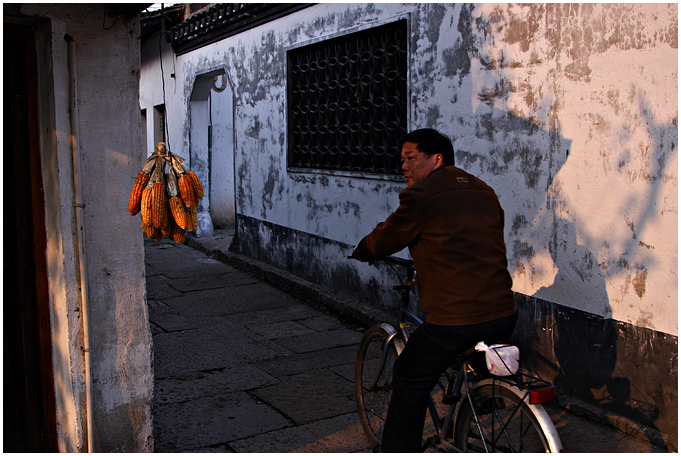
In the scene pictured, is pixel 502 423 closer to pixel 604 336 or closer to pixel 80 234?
pixel 604 336

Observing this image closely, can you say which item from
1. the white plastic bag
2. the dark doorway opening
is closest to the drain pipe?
the dark doorway opening

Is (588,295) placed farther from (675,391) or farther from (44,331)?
(44,331)

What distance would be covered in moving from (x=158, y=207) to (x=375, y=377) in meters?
1.64

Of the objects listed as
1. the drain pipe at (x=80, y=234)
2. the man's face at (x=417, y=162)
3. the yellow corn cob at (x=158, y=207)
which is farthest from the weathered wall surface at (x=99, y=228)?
the man's face at (x=417, y=162)

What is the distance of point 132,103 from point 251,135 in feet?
19.5

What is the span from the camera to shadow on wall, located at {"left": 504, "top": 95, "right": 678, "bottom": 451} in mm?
3885

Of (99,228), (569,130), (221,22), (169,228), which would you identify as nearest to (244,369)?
(99,228)

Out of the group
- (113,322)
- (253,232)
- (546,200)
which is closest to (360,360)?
(113,322)

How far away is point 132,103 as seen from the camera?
354cm

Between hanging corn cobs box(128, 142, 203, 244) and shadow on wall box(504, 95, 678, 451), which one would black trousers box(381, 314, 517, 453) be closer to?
hanging corn cobs box(128, 142, 203, 244)

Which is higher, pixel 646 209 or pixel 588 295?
pixel 646 209

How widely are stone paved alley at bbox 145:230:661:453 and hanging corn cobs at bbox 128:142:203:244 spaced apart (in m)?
1.55

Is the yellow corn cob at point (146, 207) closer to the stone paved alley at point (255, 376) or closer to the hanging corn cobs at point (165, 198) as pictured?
the hanging corn cobs at point (165, 198)

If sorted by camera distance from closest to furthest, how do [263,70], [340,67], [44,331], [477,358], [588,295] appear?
[477,358], [44,331], [588,295], [340,67], [263,70]
